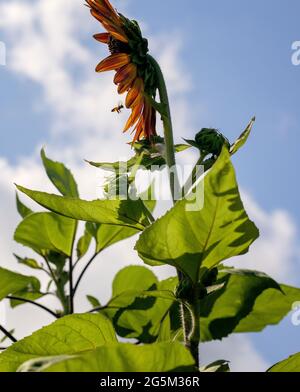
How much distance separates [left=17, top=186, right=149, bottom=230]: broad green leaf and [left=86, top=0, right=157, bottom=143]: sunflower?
0.20m

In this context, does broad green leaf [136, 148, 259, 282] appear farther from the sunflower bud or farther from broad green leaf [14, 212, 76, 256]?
broad green leaf [14, 212, 76, 256]

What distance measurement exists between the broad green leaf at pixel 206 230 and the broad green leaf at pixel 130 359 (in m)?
0.21

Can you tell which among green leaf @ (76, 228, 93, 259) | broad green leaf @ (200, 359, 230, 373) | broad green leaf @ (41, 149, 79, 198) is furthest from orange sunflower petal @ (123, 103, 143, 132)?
green leaf @ (76, 228, 93, 259)

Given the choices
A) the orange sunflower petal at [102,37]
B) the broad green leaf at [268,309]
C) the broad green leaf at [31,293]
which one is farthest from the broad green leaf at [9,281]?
the orange sunflower petal at [102,37]

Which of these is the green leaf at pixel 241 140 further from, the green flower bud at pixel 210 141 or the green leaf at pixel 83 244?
the green leaf at pixel 83 244

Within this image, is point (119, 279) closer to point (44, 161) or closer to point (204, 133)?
point (44, 161)

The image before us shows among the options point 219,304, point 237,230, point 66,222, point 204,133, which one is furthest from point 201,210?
point 66,222

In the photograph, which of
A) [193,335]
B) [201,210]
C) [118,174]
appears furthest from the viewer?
[118,174]

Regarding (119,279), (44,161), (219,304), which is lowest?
(219,304)

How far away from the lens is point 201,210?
0.92 m

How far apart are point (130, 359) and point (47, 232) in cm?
129

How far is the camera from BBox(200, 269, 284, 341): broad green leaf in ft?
5.14

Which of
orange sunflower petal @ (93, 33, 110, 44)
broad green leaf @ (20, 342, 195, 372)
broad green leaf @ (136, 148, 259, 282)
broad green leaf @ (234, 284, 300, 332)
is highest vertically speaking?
orange sunflower petal @ (93, 33, 110, 44)
